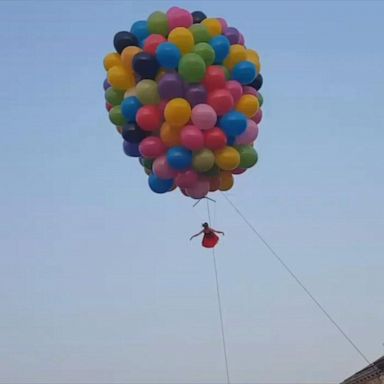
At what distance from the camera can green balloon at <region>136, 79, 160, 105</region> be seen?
9.59 m

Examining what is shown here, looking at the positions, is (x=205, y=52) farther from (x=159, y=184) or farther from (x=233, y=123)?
(x=159, y=184)

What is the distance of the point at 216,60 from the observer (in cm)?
987

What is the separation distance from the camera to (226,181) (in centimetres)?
1095

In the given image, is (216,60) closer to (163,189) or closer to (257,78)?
(257,78)

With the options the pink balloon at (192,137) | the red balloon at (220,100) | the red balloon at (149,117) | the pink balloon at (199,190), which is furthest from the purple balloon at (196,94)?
the pink balloon at (199,190)

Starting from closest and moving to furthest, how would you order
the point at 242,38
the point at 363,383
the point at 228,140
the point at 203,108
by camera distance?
the point at 203,108 < the point at 228,140 < the point at 242,38 < the point at 363,383

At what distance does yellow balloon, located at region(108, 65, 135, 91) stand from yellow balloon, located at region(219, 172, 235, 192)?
7.75 feet

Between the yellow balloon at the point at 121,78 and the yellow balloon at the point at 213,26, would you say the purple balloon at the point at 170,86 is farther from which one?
the yellow balloon at the point at 213,26

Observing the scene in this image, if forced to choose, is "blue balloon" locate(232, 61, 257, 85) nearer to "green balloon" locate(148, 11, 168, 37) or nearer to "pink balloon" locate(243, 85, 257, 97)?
"pink balloon" locate(243, 85, 257, 97)

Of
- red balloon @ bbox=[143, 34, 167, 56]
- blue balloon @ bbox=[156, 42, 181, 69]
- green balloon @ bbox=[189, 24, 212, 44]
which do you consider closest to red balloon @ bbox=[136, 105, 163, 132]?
blue balloon @ bbox=[156, 42, 181, 69]

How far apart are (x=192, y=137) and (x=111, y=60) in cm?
233

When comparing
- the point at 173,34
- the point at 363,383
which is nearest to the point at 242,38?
the point at 173,34

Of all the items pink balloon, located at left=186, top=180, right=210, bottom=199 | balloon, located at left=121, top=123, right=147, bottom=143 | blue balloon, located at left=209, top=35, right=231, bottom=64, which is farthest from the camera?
pink balloon, located at left=186, top=180, right=210, bottom=199

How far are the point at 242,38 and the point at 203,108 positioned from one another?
222 centimetres
